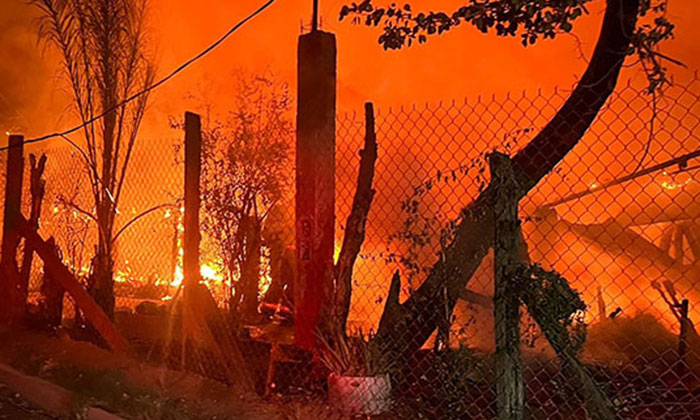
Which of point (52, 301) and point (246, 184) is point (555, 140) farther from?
point (52, 301)

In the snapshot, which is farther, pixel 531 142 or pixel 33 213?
pixel 33 213

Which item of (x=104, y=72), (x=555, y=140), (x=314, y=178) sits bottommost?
(x=314, y=178)

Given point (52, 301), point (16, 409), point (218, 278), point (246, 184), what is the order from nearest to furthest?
point (16, 409) < point (246, 184) < point (52, 301) < point (218, 278)

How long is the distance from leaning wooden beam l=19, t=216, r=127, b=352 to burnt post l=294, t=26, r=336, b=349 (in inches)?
96.7

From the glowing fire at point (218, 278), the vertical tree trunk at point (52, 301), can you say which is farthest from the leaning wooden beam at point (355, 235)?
the vertical tree trunk at point (52, 301)

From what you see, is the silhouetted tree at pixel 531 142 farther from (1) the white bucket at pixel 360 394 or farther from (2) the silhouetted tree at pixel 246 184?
(2) the silhouetted tree at pixel 246 184

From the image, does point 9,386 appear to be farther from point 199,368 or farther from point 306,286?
point 306,286

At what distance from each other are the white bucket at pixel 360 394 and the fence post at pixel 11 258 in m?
4.93

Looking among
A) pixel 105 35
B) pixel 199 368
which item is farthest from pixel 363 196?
pixel 105 35

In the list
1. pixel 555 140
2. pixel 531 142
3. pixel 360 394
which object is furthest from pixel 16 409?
pixel 555 140

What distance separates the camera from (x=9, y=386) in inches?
223

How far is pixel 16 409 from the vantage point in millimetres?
5109

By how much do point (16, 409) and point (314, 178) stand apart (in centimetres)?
311

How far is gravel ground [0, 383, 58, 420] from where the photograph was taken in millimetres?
4934
